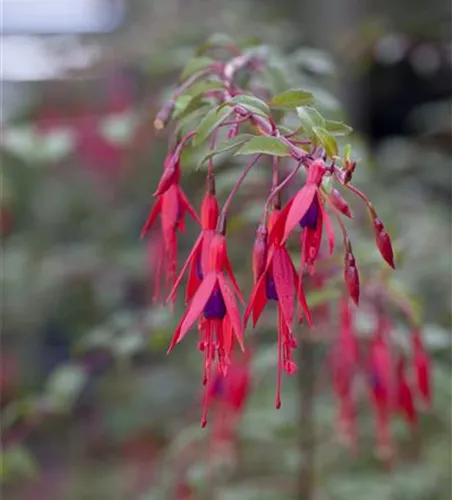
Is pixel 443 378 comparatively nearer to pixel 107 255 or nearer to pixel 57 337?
pixel 107 255

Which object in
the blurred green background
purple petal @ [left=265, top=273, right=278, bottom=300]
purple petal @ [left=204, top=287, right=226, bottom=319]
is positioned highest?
purple petal @ [left=265, top=273, right=278, bottom=300]

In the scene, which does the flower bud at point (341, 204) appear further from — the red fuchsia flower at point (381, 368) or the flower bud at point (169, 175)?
the red fuchsia flower at point (381, 368)

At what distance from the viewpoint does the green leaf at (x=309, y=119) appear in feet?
1.74

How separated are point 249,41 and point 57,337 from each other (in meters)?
1.34

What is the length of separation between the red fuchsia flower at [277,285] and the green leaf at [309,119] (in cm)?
5

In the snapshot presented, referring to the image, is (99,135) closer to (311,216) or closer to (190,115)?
(190,115)

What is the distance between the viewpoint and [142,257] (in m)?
1.71

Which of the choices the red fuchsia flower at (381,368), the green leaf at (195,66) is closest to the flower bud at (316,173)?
the green leaf at (195,66)

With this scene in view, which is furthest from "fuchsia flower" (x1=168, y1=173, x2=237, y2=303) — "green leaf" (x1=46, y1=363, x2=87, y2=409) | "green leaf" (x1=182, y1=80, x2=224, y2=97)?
"green leaf" (x1=46, y1=363, x2=87, y2=409)

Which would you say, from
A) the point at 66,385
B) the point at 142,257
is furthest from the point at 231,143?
the point at 142,257

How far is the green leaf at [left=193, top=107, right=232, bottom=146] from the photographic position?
55 cm

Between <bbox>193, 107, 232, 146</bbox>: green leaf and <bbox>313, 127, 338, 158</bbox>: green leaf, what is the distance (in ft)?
0.20

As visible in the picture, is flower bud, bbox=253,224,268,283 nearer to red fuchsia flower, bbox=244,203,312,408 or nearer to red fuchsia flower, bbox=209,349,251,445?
red fuchsia flower, bbox=244,203,312,408

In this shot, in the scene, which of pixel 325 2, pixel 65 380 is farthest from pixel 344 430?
pixel 325 2
